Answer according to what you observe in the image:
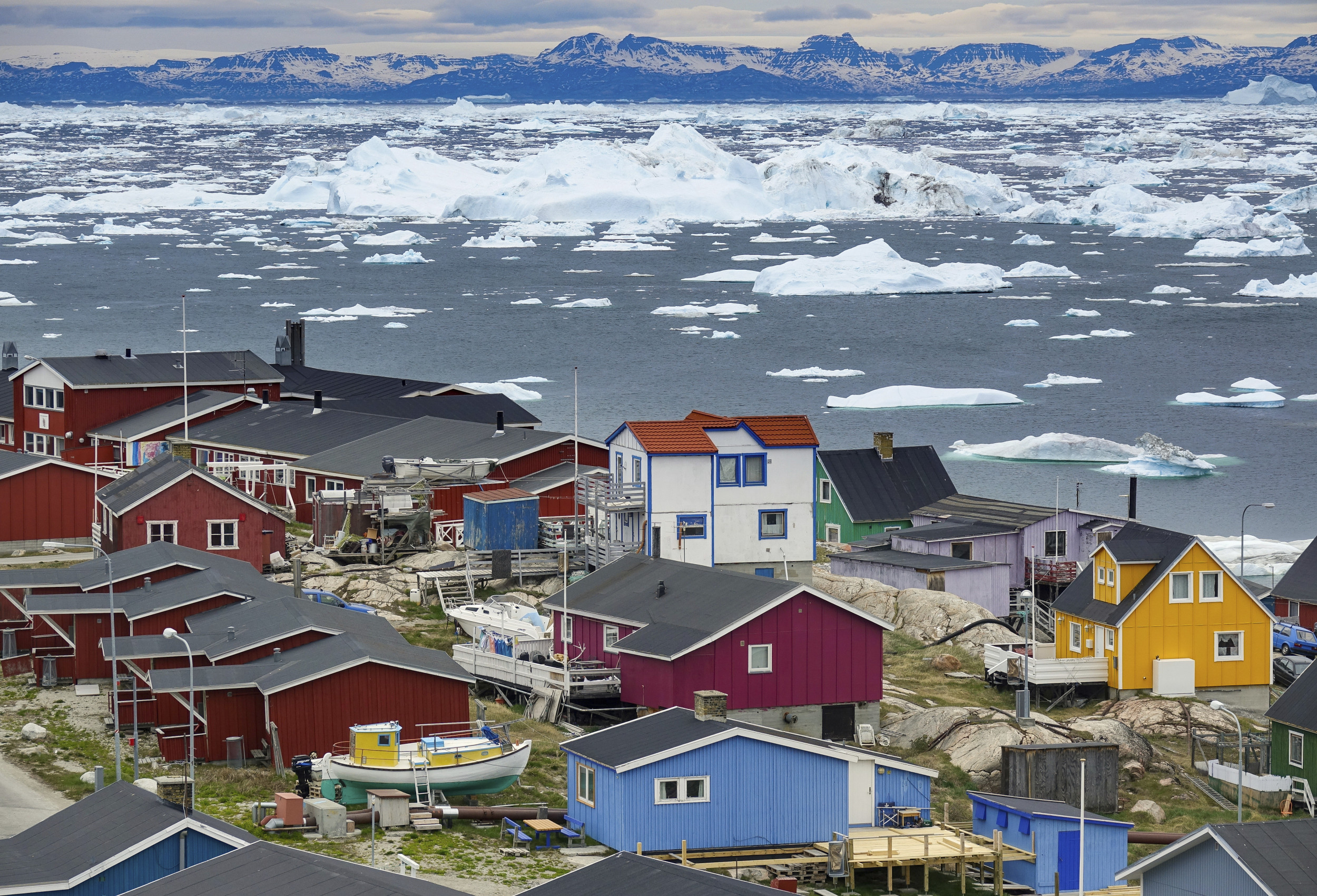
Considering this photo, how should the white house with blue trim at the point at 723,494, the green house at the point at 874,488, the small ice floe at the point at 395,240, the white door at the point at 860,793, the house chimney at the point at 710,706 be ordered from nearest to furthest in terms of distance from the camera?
the house chimney at the point at 710,706 < the white door at the point at 860,793 < the white house with blue trim at the point at 723,494 < the green house at the point at 874,488 < the small ice floe at the point at 395,240

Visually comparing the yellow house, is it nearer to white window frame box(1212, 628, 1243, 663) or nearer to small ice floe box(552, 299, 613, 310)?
white window frame box(1212, 628, 1243, 663)

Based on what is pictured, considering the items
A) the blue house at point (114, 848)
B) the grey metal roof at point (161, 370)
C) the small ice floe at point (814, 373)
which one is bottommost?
the small ice floe at point (814, 373)

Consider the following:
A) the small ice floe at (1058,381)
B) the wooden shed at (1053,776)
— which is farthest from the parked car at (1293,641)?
the small ice floe at (1058,381)

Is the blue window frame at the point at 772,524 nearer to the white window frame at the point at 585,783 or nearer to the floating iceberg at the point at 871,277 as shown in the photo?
the white window frame at the point at 585,783

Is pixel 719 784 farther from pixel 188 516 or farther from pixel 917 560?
pixel 917 560

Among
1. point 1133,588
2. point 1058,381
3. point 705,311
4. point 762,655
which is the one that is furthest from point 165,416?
point 705,311

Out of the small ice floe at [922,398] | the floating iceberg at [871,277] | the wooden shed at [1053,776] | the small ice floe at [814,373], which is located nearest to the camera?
the wooden shed at [1053,776]

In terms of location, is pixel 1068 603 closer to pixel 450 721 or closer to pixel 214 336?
pixel 450 721

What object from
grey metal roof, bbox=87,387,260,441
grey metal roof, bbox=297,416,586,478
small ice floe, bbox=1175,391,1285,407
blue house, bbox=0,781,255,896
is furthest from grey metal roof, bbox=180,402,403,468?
small ice floe, bbox=1175,391,1285,407
